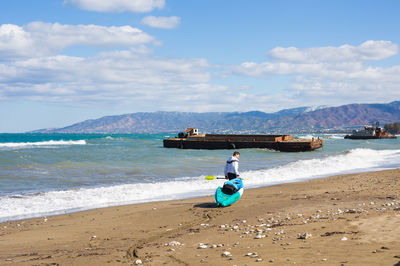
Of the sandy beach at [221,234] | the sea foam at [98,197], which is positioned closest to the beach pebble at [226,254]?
the sandy beach at [221,234]

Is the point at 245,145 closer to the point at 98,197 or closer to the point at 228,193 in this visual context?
the point at 98,197

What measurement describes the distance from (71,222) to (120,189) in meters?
6.79

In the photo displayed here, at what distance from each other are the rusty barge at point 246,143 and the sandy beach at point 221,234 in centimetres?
4391

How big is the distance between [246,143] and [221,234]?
2113 inches

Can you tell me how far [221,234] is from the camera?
845cm

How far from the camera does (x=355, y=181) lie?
1814cm

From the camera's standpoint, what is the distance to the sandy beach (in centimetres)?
644

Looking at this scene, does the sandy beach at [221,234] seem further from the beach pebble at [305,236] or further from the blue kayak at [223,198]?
the blue kayak at [223,198]

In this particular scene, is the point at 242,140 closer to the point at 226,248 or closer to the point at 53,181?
the point at 53,181

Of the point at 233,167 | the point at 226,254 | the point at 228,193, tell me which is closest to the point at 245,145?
the point at 233,167

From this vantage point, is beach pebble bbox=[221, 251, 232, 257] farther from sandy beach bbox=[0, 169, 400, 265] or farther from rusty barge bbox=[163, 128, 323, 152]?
rusty barge bbox=[163, 128, 323, 152]

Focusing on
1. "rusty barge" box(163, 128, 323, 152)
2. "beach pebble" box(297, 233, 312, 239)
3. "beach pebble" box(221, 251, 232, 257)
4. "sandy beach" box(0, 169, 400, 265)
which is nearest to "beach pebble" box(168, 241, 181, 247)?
"sandy beach" box(0, 169, 400, 265)

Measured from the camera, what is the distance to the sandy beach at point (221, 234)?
644cm

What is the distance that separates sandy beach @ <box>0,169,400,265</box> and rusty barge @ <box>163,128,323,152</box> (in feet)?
144
